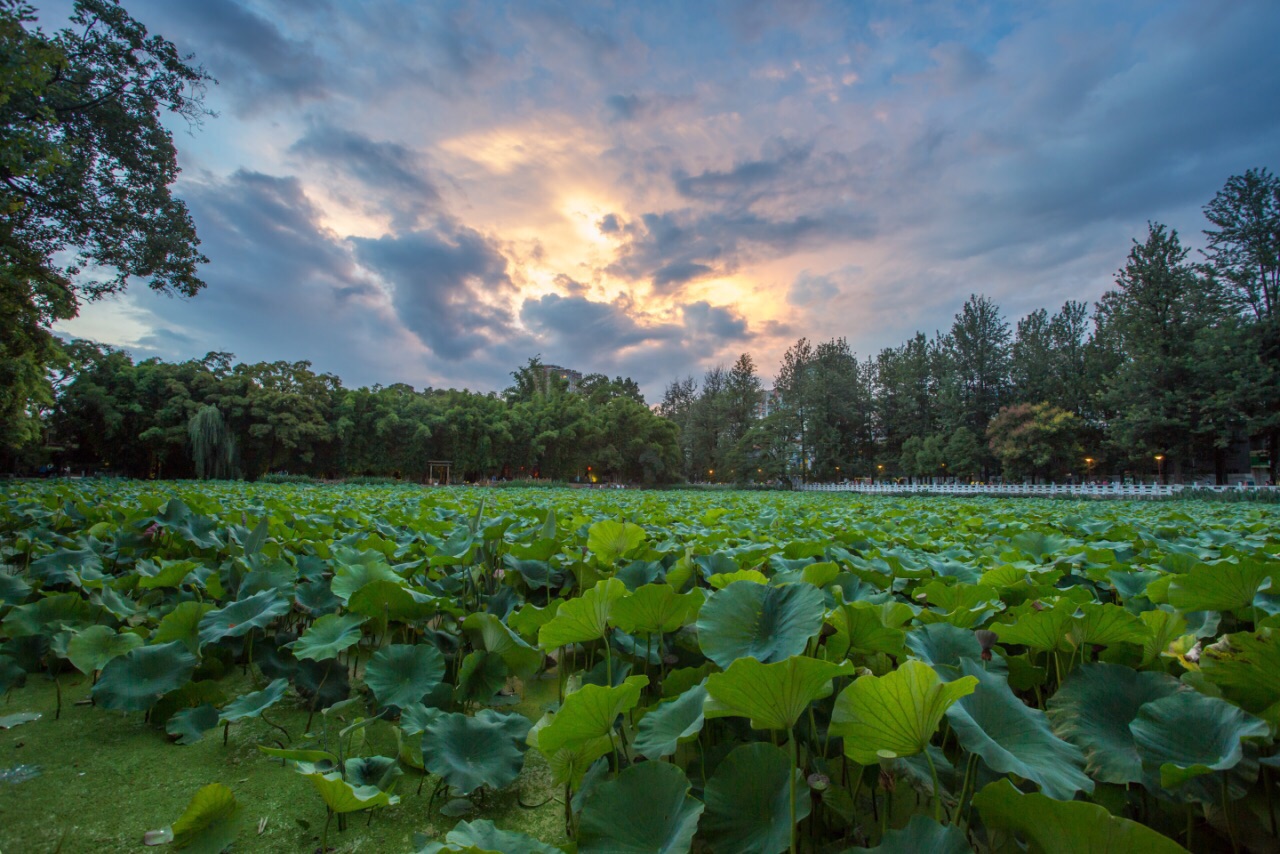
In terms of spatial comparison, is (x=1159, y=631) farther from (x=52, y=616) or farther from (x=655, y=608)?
(x=52, y=616)

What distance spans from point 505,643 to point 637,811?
2.03ft

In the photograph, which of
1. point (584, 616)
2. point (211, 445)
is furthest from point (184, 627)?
point (211, 445)

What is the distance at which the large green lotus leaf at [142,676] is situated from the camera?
127 cm

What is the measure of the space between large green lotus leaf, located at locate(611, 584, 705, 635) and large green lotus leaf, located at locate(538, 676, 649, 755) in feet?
0.64

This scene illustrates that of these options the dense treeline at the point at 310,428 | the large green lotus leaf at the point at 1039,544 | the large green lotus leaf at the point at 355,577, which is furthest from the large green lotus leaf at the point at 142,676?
the dense treeline at the point at 310,428

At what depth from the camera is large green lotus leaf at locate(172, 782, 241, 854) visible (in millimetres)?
899

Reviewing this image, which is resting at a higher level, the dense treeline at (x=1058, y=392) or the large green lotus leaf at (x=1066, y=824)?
the dense treeline at (x=1058, y=392)

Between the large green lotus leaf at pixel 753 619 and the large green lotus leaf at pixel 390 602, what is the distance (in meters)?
0.83

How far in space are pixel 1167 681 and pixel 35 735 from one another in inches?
92.1

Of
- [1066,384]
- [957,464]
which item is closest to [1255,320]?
[1066,384]

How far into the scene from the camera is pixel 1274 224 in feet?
81.9

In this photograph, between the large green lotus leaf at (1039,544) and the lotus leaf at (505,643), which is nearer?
the lotus leaf at (505,643)

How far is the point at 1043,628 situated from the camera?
1.01 meters

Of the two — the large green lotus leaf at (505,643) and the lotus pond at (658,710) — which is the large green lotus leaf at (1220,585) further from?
the large green lotus leaf at (505,643)
